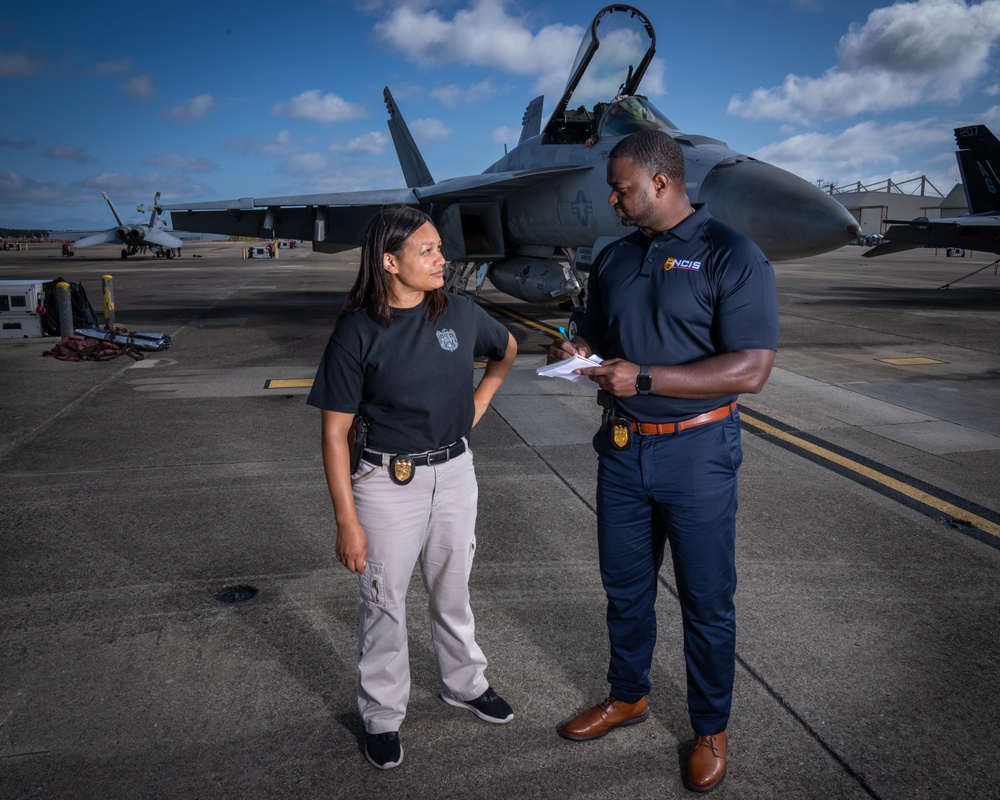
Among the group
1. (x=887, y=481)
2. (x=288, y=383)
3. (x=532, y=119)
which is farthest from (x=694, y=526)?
(x=532, y=119)

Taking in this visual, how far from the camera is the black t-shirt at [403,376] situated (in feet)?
7.86

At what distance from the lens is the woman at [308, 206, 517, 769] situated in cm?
241

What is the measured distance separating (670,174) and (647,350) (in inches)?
22.9

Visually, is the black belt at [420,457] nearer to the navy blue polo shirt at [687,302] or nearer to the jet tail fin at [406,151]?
the navy blue polo shirt at [687,302]

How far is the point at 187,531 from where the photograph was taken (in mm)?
4395

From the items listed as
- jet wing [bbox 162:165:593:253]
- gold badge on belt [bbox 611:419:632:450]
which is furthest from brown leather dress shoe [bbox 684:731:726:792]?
jet wing [bbox 162:165:593:253]

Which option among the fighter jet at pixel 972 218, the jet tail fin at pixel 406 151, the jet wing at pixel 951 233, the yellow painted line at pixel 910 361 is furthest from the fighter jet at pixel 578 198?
the jet wing at pixel 951 233

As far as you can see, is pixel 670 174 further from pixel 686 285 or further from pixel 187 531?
pixel 187 531

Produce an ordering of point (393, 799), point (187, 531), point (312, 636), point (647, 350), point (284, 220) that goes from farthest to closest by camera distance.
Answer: point (284, 220) < point (187, 531) < point (312, 636) < point (647, 350) < point (393, 799)

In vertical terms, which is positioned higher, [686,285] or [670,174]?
[670,174]

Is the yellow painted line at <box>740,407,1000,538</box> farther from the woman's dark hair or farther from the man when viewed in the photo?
the woman's dark hair

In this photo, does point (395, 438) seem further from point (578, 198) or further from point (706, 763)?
point (578, 198)

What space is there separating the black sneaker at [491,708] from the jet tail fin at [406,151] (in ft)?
57.8

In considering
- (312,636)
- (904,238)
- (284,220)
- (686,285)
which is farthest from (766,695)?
Answer: (904,238)
